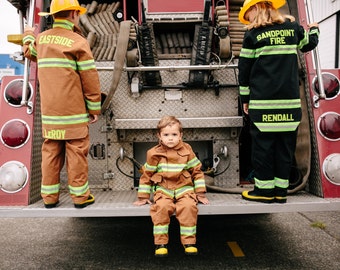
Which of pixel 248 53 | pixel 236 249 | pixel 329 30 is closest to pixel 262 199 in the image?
pixel 236 249

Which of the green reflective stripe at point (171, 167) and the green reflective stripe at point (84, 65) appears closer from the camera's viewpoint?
the green reflective stripe at point (84, 65)

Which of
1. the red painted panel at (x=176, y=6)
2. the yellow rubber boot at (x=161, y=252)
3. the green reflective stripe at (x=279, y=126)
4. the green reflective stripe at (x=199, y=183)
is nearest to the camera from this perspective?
the yellow rubber boot at (x=161, y=252)

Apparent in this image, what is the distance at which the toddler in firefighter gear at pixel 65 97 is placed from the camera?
314 centimetres

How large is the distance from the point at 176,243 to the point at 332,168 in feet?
5.64

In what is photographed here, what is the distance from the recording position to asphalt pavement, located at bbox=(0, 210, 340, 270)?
369cm

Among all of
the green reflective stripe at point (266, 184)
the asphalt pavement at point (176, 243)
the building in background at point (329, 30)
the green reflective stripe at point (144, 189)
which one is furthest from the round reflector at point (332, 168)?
the building in background at point (329, 30)

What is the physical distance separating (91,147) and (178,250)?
4.25 feet

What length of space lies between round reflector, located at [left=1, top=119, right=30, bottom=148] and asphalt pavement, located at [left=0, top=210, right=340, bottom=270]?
109 cm

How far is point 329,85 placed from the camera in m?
3.62

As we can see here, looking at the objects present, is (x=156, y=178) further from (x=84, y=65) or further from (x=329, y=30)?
(x=329, y=30)

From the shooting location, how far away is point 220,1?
4402 mm

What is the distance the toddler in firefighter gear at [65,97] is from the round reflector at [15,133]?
0.39 meters

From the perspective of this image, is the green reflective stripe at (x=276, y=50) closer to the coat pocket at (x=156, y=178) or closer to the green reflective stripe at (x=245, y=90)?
the green reflective stripe at (x=245, y=90)

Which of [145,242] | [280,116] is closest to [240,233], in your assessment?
[145,242]
